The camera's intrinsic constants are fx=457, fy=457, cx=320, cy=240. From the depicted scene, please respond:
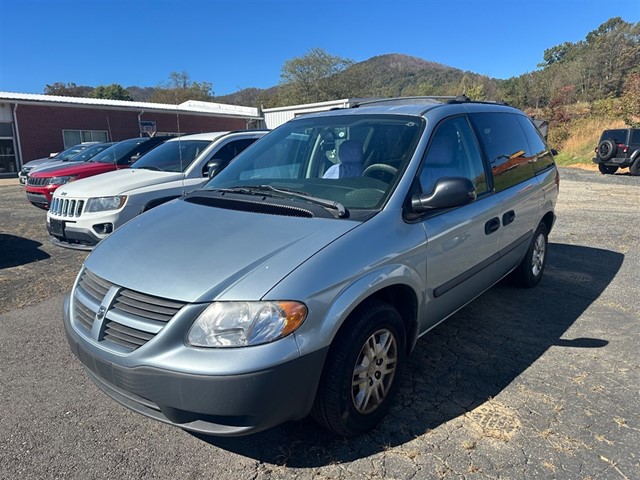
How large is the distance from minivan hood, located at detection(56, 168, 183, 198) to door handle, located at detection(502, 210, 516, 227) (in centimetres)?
427

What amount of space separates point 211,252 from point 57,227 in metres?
4.36

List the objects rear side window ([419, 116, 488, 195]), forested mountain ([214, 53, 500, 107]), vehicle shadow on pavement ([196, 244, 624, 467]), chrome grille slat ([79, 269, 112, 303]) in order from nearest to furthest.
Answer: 1. chrome grille slat ([79, 269, 112, 303])
2. vehicle shadow on pavement ([196, 244, 624, 467])
3. rear side window ([419, 116, 488, 195])
4. forested mountain ([214, 53, 500, 107])

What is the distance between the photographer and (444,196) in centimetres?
265

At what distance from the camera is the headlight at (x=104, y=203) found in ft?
18.1

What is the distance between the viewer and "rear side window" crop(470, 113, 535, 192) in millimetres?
3747

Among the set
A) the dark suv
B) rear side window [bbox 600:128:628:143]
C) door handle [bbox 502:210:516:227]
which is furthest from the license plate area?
rear side window [bbox 600:128:628:143]

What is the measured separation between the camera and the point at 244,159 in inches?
147

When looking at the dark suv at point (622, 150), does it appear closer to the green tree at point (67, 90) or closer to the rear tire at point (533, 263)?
the rear tire at point (533, 263)

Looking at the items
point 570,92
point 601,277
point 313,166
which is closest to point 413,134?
point 313,166

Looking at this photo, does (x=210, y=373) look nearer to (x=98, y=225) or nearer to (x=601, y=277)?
(x=98, y=225)

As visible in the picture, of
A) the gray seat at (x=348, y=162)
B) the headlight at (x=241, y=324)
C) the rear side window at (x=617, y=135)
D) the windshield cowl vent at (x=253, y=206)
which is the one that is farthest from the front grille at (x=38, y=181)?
the rear side window at (x=617, y=135)

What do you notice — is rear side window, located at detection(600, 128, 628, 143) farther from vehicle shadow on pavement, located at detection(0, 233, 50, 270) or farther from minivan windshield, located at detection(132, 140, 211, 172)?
vehicle shadow on pavement, located at detection(0, 233, 50, 270)

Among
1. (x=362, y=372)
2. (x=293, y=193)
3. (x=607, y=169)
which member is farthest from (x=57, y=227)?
(x=607, y=169)

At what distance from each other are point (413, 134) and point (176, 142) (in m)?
5.17
